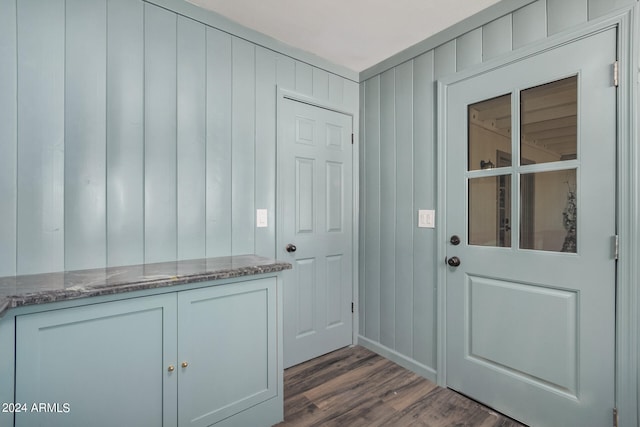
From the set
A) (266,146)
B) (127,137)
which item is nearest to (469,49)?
(266,146)

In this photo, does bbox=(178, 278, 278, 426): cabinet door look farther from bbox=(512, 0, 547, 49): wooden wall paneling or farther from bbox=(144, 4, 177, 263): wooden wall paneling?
bbox=(512, 0, 547, 49): wooden wall paneling

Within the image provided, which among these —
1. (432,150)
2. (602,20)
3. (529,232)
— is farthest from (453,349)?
(602,20)

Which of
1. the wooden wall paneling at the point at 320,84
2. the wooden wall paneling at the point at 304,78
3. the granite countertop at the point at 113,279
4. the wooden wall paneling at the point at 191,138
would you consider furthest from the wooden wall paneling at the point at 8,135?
the wooden wall paneling at the point at 320,84

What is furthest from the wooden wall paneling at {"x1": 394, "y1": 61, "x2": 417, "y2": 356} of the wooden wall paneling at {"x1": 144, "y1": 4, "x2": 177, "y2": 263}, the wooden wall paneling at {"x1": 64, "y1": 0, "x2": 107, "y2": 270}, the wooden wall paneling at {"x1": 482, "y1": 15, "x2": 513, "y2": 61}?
the wooden wall paneling at {"x1": 64, "y1": 0, "x2": 107, "y2": 270}

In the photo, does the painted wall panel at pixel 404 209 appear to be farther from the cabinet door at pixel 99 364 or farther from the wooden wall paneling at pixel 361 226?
the cabinet door at pixel 99 364

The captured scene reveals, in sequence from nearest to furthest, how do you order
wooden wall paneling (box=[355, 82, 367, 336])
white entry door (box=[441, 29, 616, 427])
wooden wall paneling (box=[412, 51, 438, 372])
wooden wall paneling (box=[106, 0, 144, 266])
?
white entry door (box=[441, 29, 616, 427]), wooden wall paneling (box=[106, 0, 144, 266]), wooden wall paneling (box=[412, 51, 438, 372]), wooden wall paneling (box=[355, 82, 367, 336])

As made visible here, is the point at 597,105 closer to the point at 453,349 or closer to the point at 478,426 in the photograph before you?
the point at 453,349

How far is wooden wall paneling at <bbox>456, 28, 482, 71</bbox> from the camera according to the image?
75.2 inches

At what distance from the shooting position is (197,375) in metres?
1.45

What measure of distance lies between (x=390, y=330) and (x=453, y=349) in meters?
0.54

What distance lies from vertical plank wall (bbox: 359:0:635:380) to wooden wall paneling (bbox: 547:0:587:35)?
0.14m

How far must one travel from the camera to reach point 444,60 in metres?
2.09

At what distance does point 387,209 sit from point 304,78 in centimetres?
125

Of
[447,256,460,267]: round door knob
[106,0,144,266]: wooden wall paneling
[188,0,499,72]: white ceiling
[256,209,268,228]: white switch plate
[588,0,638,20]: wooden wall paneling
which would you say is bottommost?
[447,256,460,267]: round door knob
